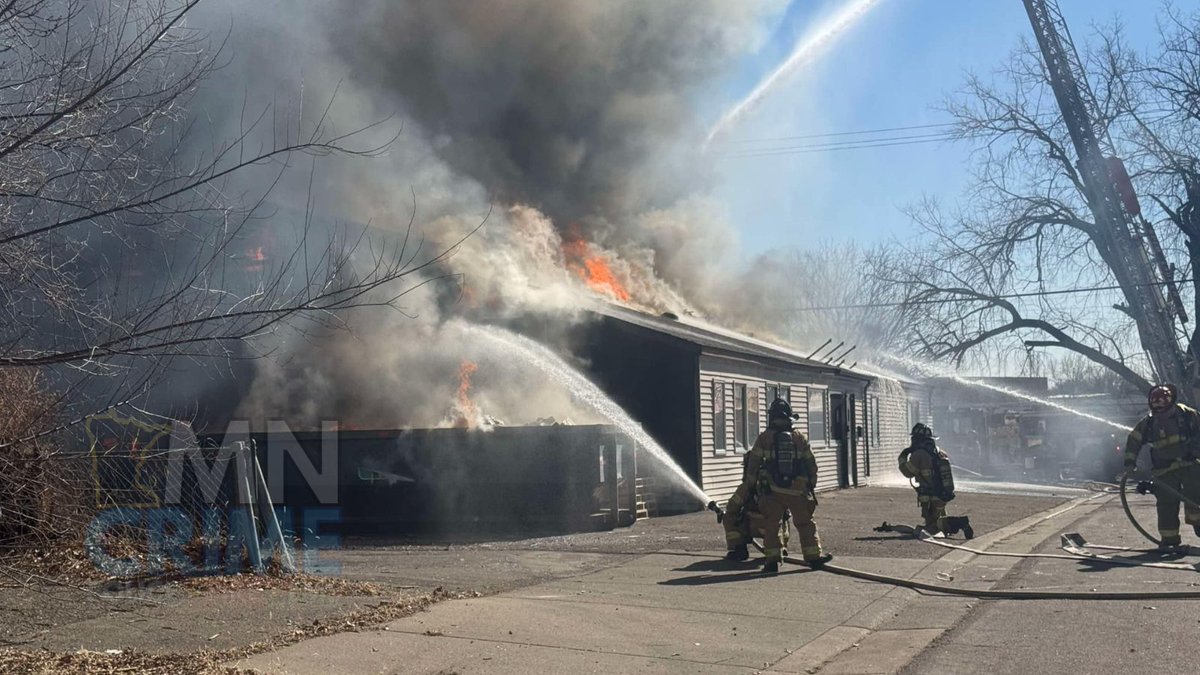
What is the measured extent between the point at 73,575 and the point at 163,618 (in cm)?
94

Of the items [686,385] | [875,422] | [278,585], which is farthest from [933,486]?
[875,422]

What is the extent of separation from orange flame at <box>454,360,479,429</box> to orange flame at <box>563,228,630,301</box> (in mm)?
7735

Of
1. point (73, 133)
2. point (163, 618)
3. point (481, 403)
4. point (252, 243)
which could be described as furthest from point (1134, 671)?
point (481, 403)

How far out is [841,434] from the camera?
24.0 meters

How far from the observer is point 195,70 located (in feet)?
17.3

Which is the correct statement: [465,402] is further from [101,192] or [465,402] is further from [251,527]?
[101,192]

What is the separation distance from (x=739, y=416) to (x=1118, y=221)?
14.1 metres

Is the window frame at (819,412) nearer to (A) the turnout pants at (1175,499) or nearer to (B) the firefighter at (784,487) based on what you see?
(A) the turnout pants at (1175,499)

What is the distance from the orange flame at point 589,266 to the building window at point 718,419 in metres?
6.05

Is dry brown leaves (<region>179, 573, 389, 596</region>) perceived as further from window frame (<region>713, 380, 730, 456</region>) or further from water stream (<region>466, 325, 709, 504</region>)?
window frame (<region>713, 380, 730, 456</region>)

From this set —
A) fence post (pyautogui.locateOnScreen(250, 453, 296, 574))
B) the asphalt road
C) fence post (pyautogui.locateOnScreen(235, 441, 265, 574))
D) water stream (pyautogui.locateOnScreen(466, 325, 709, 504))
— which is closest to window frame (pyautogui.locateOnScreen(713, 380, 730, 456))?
water stream (pyautogui.locateOnScreen(466, 325, 709, 504))

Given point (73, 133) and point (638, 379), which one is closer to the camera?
point (73, 133)

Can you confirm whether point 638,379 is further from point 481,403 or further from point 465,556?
point 465,556

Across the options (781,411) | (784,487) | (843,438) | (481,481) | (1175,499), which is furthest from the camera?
(843,438)
